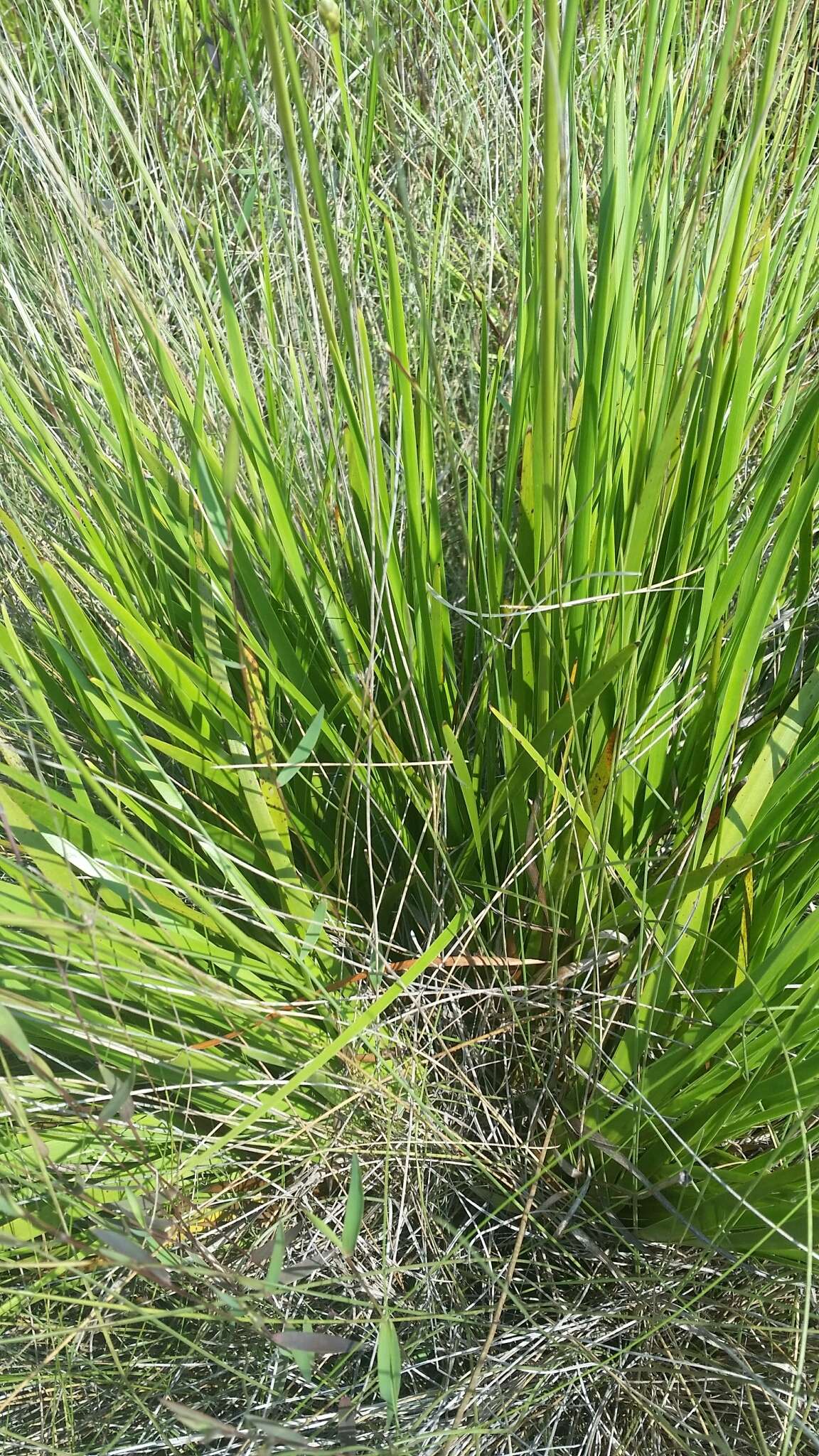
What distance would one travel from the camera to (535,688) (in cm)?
65

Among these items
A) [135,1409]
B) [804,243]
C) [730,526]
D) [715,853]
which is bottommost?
[135,1409]

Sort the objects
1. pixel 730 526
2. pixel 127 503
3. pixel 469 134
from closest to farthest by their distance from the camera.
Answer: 1. pixel 730 526
2. pixel 127 503
3. pixel 469 134

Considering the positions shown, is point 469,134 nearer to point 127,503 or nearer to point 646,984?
point 127,503

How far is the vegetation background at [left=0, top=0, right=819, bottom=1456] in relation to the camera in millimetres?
571

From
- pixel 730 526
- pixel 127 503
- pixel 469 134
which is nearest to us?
pixel 730 526

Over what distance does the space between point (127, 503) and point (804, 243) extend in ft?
2.12

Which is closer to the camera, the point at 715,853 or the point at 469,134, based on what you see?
the point at 715,853

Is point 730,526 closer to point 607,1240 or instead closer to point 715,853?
point 715,853

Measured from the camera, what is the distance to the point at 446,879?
2.38ft

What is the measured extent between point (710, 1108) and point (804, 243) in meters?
0.74

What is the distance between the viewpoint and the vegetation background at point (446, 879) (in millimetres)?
571

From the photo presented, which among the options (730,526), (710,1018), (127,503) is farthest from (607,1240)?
(127,503)

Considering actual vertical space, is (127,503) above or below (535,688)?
above

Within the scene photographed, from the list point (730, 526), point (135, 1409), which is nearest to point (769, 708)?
point (730, 526)
